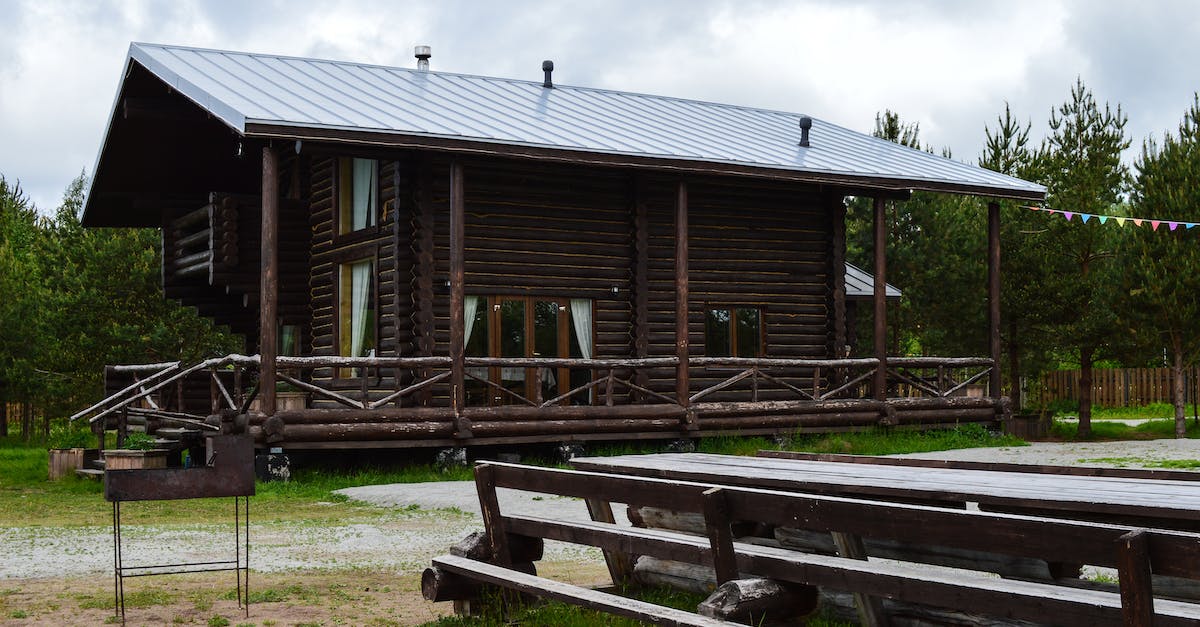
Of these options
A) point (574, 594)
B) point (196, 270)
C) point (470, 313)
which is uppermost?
point (196, 270)

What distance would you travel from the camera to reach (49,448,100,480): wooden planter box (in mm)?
19688

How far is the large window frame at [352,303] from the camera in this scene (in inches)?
785

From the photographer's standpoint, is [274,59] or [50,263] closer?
[274,59]

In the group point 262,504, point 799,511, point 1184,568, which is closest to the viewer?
point 1184,568

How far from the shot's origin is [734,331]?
22.3 meters

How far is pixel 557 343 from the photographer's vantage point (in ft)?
67.3

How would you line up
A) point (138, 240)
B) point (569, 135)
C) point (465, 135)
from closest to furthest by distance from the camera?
1. point (465, 135)
2. point (569, 135)
3. point (138, 240)

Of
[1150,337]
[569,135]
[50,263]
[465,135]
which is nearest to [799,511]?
[465,135]

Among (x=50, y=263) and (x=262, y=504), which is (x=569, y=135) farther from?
(x=50, y=263)

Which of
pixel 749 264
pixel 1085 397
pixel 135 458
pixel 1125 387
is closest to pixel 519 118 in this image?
pixel 749 264

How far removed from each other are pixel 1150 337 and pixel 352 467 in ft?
53.8

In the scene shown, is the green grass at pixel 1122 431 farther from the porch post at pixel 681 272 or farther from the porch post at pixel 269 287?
the porch post at pixel 269 287

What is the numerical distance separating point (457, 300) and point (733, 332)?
20.9ft

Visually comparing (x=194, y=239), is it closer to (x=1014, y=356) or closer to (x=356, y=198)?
(x=356, y=198)
